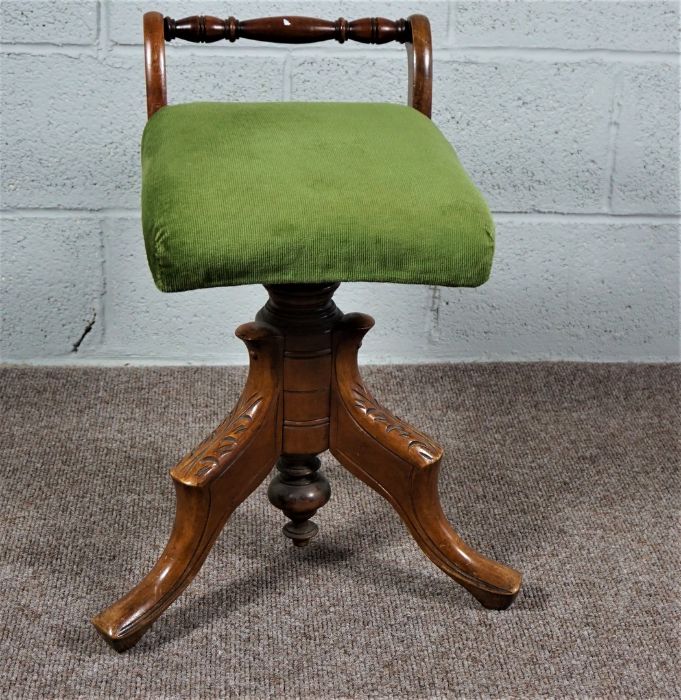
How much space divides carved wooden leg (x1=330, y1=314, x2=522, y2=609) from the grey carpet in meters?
0.05

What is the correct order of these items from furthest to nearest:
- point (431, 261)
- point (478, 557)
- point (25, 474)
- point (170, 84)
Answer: point (170, 84) < point (25, 474) < point (478, 557) < point (431, 261)

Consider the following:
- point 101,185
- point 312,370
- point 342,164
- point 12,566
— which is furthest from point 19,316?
point 342,164

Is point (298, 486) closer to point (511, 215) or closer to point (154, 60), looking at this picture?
point (154, 60)

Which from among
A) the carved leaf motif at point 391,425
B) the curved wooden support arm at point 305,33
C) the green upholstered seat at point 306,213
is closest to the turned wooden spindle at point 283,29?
the curved wooden support arm at point 305,33

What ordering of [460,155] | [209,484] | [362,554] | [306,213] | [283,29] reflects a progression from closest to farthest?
[306,213]
[209,484]
[283,29]
[362,554]
[460,155]

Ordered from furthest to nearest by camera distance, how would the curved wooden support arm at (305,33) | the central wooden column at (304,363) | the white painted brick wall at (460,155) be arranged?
the white painted brick wall at (460,155) → the curved wooden support arm at (305,33) → the central wooden column at (304,363)

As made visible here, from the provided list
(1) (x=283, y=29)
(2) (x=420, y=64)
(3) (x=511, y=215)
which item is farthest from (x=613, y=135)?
(1) (x=283, y=29)

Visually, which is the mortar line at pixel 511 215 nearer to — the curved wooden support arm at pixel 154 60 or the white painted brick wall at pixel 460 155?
the white painted brick wall at pixel 460 155

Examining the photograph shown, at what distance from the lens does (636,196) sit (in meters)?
2.11

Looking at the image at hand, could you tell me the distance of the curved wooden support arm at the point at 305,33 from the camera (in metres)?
1.41

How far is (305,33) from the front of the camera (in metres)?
1.45

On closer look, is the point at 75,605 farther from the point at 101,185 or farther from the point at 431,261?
the point at 101,185

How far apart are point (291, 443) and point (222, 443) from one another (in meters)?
0.09

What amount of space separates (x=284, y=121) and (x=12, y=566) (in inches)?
27.7
